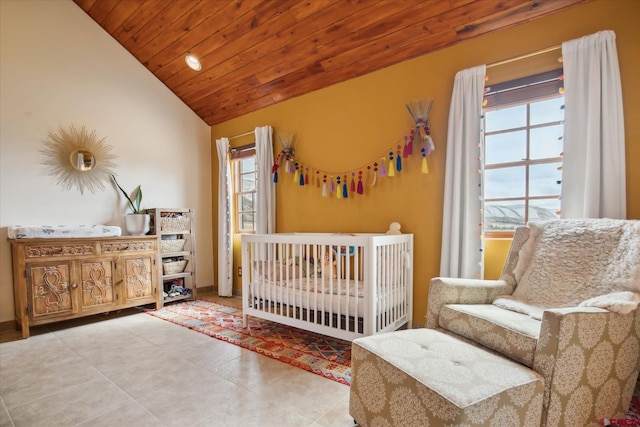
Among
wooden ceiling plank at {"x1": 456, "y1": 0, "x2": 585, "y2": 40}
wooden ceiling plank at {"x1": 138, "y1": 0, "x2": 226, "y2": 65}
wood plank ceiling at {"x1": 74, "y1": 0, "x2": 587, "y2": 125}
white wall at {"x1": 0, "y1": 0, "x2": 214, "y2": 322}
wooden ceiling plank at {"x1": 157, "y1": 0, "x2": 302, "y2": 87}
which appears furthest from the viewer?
white wall at {"x1": 0, "y1": 0, "x2": 214, "y2": 322}

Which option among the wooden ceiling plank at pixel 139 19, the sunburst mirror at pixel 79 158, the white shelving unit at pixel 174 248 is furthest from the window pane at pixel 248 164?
the wooden ceiling plank at pixel 139 19

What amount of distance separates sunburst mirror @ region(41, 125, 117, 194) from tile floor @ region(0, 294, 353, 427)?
1.50 metres

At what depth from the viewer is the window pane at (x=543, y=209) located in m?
2.07

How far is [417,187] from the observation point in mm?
2518

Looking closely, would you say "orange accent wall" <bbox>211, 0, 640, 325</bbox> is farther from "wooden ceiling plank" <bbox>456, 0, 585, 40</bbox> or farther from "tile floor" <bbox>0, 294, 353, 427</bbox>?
"tile floor" <bbox>0, 294, 353, 427</bbox>

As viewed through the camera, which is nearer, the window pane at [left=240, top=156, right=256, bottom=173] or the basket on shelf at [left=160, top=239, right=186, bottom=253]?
the basket on shelf at [left=160, top=239, right=186, bottom=253]

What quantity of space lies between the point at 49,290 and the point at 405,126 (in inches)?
131

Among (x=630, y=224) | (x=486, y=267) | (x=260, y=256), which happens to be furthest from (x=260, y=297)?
(x=630, y=224)

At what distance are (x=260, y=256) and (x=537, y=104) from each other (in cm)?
233

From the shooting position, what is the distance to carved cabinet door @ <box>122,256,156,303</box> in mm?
3121

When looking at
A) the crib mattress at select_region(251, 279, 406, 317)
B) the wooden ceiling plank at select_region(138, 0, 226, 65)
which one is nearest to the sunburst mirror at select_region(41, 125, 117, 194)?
the wooden ceiling plank at select_region(138, 0, 226, 65)

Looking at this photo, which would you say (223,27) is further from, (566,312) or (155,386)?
(566,312)

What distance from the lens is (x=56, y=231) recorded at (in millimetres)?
2736

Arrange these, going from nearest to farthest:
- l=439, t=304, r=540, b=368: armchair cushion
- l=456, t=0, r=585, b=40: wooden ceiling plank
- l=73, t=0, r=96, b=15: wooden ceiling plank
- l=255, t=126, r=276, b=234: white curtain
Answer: l=439, t=304, r=540, b=368: armchair cushion, l=456, t=0, r=585, b=40: wooden ceiling plank, l=73, t=0, r=96, b=15: wooden ceiling plank, l=255, t=126, r=276, b=234: white curtain
